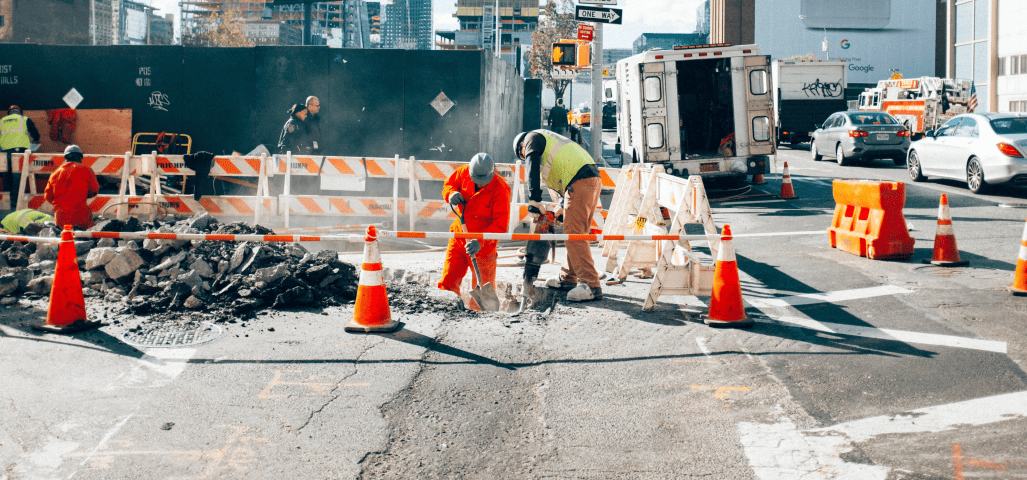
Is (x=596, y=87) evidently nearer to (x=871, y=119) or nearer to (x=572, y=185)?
(x=871, y=119)

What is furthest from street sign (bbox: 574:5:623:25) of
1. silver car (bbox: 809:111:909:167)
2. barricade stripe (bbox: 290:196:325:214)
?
silver car (bbox: 809:111:909:167)

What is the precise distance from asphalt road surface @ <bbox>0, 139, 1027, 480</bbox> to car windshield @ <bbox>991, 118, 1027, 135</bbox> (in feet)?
29.4

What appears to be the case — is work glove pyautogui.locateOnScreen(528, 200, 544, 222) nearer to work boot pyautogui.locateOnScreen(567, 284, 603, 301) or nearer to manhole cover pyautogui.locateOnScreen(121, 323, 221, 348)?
work boot pyautogui.locateOnScreen(567, 284, 603, 301)

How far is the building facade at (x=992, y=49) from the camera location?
44188 mm

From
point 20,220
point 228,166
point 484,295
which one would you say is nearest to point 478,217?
point 484,295

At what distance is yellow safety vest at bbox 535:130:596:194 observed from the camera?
8047 millimetres

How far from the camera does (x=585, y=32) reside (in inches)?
728

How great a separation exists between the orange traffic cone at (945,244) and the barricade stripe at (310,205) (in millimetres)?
8789

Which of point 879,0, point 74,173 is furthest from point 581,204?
point 879,0

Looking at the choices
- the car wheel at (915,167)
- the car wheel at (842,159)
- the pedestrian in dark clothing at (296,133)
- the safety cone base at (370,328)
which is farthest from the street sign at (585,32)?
the safety cone base at (370,328)

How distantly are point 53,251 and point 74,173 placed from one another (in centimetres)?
150

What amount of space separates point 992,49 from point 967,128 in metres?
35.1

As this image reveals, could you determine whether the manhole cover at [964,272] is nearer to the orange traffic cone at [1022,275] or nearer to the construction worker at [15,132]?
the orange traffic cone at [1022,275]

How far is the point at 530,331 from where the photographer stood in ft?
22.5
